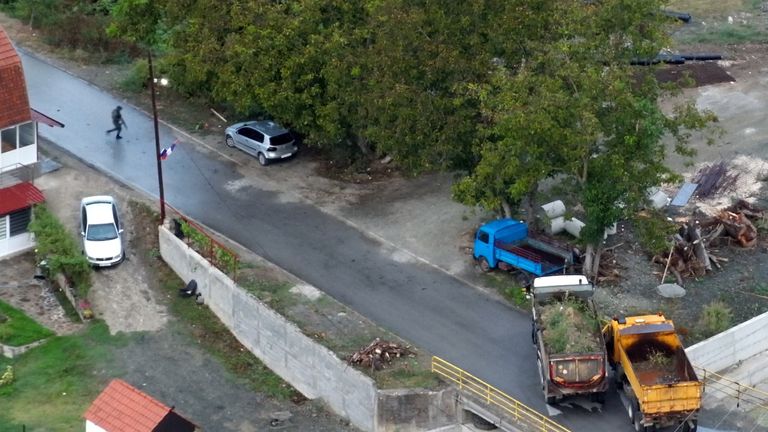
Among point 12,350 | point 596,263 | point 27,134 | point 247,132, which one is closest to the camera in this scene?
point 12,350

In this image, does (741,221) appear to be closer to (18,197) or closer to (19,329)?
(19,329)

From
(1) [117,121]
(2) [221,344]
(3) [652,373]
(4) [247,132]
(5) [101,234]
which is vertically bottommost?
(2) [221,344]

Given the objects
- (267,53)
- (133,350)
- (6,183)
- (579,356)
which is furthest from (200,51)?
(579,356)

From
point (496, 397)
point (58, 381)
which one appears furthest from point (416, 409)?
point (58, 381)

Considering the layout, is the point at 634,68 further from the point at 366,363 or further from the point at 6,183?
the point at 6,183

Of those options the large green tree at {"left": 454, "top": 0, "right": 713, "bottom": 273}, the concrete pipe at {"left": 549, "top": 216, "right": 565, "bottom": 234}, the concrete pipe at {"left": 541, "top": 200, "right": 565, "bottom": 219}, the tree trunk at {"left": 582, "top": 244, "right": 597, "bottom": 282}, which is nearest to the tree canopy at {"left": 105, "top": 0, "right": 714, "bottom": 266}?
the large green tree at {"left": 454, "top": 0, "right": 713, "bottom": 273}

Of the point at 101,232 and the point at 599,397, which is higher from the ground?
the point at 599,397

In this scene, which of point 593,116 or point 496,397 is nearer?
point 496,397
